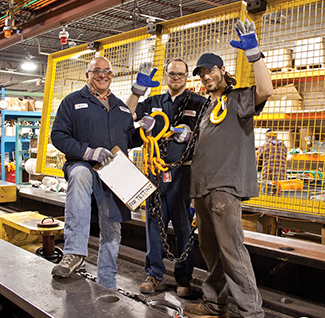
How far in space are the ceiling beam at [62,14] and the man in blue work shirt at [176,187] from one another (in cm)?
243

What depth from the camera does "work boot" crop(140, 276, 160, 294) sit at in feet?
9.37

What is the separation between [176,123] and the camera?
2.80 metres

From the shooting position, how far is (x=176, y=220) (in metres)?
2.85

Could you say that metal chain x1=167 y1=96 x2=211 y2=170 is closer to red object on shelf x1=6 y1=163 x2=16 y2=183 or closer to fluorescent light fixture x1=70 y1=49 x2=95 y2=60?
fluorescent light fixture x1=70 y1=49 x2=95 y2=60

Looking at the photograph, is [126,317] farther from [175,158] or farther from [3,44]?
[3,44]

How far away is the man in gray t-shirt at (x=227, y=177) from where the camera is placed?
2.04 metres

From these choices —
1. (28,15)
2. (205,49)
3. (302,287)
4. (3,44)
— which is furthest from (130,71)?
(3,44)

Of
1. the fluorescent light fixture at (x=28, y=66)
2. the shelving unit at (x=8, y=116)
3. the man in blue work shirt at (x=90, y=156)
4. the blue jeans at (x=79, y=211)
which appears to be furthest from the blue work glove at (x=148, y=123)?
the fluorescent light fixture at (x=28, y=66)

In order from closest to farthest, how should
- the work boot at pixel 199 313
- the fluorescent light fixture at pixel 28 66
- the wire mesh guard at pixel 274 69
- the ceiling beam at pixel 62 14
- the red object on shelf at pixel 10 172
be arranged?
1. the work boot at pixel 199 313
2. the wire mesh guard at pixel 274 69
3. the ceiling beam at pixel 62 14
4. the red object on shelf at pixel 10 172
5. the fluorescent light fixture at pixel 28 66

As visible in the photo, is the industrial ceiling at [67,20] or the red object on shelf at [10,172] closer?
the industrial ceiling at [67,20]

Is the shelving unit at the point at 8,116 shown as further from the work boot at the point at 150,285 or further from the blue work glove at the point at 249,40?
the blue work glove at the point at 249,40

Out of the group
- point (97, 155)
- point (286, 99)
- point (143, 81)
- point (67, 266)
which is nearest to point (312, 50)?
point (286, 99)

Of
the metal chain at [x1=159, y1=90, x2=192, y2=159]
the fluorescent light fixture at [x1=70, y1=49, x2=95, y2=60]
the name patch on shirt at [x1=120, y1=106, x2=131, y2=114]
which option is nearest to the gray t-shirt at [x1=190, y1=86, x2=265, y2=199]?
the metal chain at [x1=159, y1=90, x2=192, y2=159]

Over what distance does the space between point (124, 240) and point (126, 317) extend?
92.0 inches
